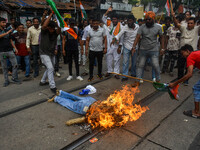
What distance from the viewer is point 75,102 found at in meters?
3.87

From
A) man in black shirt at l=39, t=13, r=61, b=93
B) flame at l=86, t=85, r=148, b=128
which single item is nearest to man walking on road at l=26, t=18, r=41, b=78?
man in black shirt at l=39, t=13, r=61, b=93

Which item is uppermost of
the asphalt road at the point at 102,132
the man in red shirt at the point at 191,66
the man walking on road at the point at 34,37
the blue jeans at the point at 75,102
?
the man walking on road at the point at 34,37

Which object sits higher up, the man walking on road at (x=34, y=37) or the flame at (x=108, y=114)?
the man walking on road at (x=34, y=37)

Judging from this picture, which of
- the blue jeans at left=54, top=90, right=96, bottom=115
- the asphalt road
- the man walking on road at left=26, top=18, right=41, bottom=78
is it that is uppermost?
the man walking on road at left=26, top=18, right=41, bottom=78

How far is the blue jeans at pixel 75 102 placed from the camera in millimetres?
3533

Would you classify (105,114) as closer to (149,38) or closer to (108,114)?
(108,114)

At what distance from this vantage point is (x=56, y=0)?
13.0 m

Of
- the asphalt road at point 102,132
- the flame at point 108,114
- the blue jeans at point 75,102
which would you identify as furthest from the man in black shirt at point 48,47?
the flame at point 108,114

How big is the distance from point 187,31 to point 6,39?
6359 millimetres

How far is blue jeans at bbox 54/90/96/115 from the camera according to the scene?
11.6ft

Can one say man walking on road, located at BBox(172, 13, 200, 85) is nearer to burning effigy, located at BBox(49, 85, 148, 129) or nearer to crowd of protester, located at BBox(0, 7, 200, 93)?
crowd of protester, located at BBox(0, 7, 200, 93)

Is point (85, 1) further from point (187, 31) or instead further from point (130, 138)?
point (130, 138)

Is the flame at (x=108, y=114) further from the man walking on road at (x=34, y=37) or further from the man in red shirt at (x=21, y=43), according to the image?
the man in red shirt at (x=21, y=43)

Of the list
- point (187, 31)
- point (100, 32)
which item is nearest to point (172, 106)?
point (187, 31)
